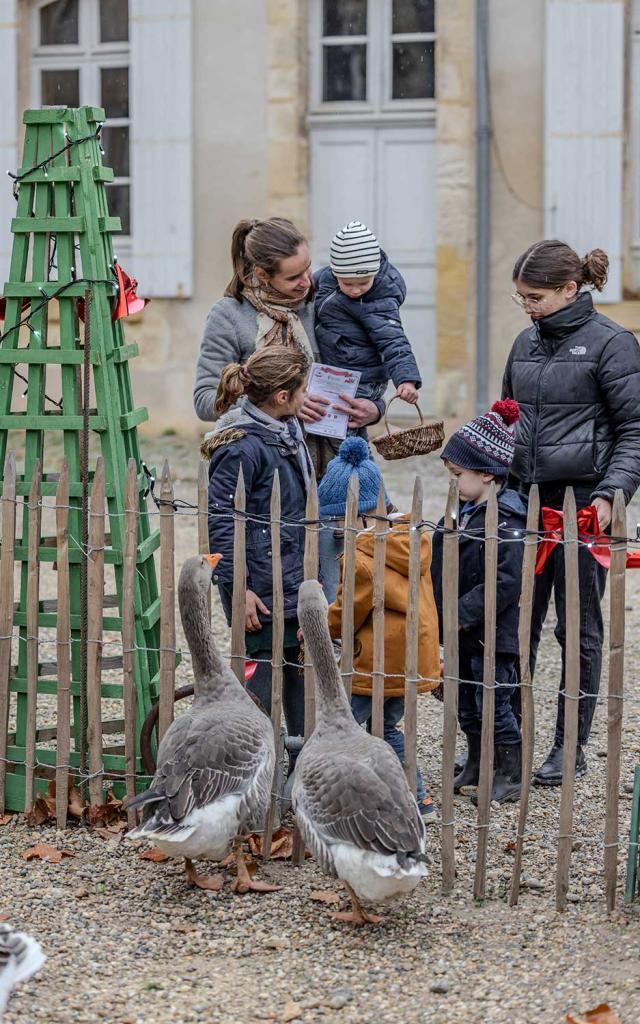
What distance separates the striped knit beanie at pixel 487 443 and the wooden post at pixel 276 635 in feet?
2.44

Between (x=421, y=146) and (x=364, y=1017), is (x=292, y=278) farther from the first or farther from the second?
(x=421, y=146)

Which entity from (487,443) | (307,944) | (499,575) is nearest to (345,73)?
(487,443)

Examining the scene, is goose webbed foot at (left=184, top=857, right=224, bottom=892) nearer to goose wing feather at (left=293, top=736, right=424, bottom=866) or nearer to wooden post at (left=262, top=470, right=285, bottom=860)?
wooden post at (left=262, top=470, right=285, bottom=860)

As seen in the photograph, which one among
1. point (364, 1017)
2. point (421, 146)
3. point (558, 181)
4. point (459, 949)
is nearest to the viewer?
point (364, 1017)

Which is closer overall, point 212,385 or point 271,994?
point 271,994

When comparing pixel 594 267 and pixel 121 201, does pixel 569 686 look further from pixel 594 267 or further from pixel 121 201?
pixel 121 201

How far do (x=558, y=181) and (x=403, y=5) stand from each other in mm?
2106

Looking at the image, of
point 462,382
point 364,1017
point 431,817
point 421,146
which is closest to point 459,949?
point 364,1017

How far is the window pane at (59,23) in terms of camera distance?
12.9m

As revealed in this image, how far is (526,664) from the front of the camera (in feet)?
15.1

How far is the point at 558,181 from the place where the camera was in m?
11.7

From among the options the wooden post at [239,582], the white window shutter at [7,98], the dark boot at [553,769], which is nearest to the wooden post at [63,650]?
the wooden post at [239,582]

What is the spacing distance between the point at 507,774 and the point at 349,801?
140 centimetres

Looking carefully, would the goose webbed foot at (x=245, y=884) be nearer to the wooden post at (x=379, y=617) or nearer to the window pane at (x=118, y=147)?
the wooden post at (x=379, y=617)
